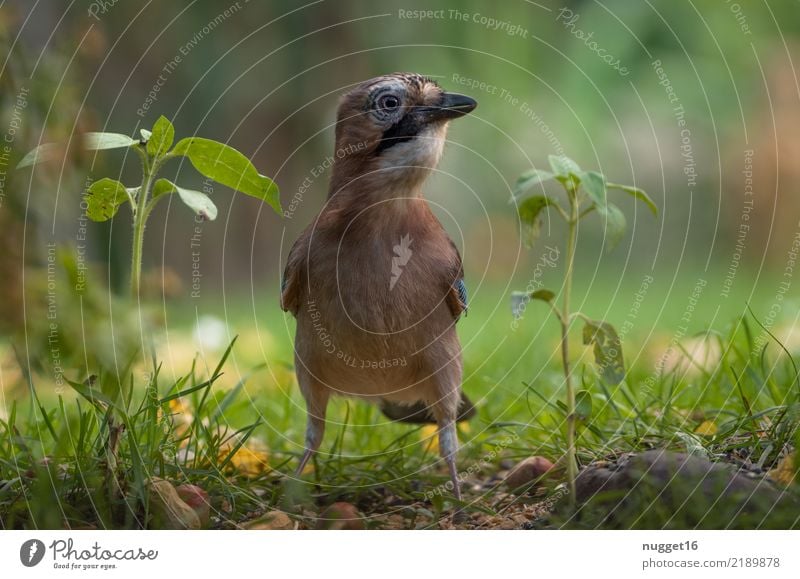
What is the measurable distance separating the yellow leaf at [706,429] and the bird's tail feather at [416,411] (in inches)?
35.3

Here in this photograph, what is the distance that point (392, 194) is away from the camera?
10.5ft

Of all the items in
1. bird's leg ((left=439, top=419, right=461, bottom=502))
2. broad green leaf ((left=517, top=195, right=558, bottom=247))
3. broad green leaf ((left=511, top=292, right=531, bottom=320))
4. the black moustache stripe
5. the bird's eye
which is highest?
the bird's eye

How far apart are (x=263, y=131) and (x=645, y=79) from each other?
3.16 meters

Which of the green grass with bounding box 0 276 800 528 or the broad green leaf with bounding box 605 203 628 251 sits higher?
the broad green leaf with bounding box 605 203 628 251

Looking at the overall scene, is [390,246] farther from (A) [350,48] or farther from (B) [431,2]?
(A) [350,48]

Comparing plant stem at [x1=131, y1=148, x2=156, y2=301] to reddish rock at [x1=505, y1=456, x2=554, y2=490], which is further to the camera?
reddish rock at [x1=505, y1=456, x2=554, y2=490]

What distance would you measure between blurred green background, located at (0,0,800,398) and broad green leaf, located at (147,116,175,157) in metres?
0.50

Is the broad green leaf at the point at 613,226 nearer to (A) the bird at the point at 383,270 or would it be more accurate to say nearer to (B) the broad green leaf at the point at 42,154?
(A) the bird at the point at 383,270

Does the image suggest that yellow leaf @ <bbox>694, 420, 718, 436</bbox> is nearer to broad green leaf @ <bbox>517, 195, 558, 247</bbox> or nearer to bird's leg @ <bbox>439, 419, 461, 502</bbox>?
bird's leg @ <bbox>439, 419, 461, 502</bbox>

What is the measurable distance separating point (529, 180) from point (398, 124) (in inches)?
25.6

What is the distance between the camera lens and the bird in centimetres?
309

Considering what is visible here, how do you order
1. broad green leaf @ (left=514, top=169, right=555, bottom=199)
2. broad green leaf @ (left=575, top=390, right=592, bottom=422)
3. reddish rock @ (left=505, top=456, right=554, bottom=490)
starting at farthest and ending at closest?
reddish rock @ (left=505, top=456, right=554, bottom=490), broad green leaf @ (left=575, top=390, right=592, bottom=422), broad green leaf @ (left=514, top=169, right=555, bottom=199)

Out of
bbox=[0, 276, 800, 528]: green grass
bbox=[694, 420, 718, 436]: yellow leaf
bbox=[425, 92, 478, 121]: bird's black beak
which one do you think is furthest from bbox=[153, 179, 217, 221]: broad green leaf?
bbox=[694, 420, 718, 436]: yellow leaf
